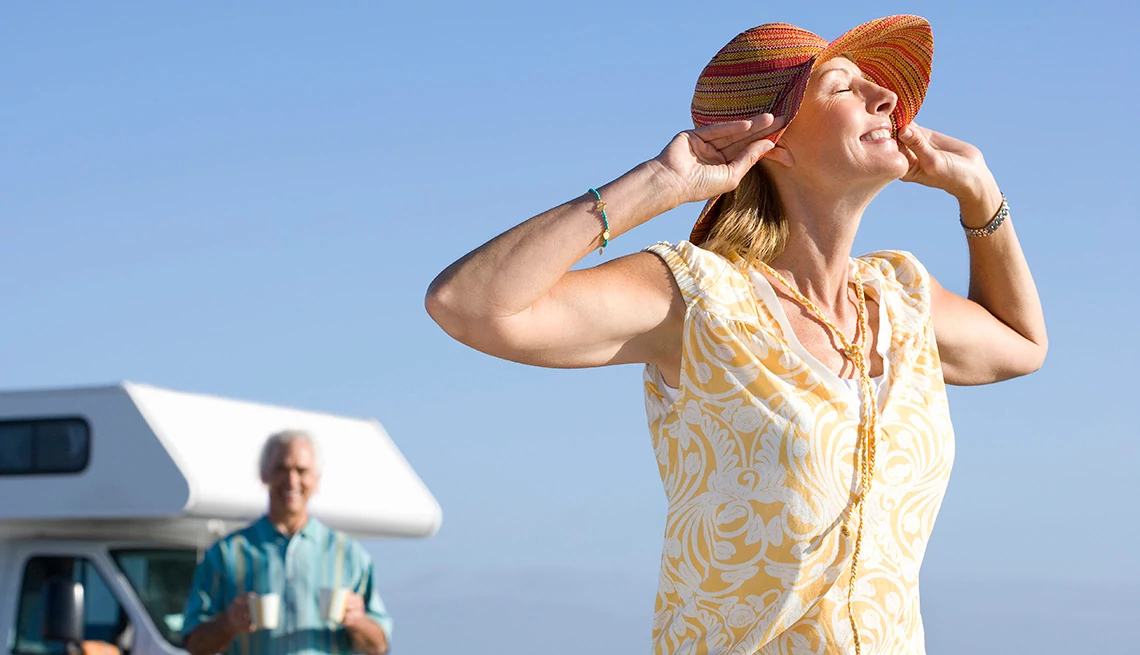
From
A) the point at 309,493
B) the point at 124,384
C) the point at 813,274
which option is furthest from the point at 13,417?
the point at 813,274

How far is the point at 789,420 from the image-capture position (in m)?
2.16

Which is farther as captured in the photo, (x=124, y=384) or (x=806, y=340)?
(x=124, y=384)

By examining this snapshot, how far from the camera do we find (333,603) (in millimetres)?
4652

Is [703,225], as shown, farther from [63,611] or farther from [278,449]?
[63,611]

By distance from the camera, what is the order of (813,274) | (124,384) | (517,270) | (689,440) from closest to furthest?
(517,270), (689,440), (813,274), (124,384)

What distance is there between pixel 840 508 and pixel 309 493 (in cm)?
329

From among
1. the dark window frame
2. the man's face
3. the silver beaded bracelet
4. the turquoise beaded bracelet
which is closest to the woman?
the turquoise beaded bracelet

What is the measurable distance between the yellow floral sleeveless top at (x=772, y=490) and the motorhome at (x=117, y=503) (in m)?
4.44

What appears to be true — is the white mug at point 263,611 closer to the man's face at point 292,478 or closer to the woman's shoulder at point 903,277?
the man's face at point 292,478

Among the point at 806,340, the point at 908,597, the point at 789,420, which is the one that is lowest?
the point at 908,597

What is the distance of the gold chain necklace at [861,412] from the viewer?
2.16m

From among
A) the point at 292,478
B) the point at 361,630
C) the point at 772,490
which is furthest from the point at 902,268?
the point at 292,478

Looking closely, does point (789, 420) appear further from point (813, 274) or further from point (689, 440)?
point (813, 274)

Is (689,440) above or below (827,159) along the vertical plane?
below
